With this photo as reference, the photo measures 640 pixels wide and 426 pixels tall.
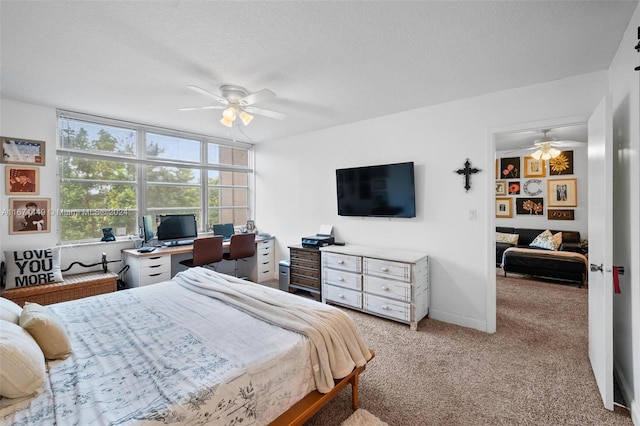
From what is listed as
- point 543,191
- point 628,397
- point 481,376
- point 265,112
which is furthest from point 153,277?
point 543,191

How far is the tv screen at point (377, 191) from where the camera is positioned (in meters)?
3.58

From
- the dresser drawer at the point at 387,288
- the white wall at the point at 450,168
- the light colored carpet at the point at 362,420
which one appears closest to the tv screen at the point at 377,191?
the white wall at the point at 450,168

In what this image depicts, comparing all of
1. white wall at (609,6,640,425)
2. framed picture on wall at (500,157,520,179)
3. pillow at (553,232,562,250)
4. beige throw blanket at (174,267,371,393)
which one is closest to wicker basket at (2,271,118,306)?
beige throw blanket at (174,267,371,393)

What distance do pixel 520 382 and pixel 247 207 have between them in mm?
4743

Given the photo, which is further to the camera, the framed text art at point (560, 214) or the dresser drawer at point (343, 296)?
the framed text art at point (560, 214)

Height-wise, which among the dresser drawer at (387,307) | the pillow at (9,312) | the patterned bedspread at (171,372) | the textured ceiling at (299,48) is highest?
the textured ceiling at (299,48)

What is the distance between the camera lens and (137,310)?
2158mm

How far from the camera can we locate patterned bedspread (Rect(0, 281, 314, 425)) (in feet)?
3.72

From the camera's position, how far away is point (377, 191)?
3.84m

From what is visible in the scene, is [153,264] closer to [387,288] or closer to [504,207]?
[387,288]

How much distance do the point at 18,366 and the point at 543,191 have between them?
7842mm

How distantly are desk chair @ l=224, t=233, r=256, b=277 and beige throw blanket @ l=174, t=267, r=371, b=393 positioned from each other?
1847 mm

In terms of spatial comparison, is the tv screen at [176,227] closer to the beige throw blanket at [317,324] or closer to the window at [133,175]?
the window at [133,175]

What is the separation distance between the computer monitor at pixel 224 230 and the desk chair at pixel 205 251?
2.68ft
